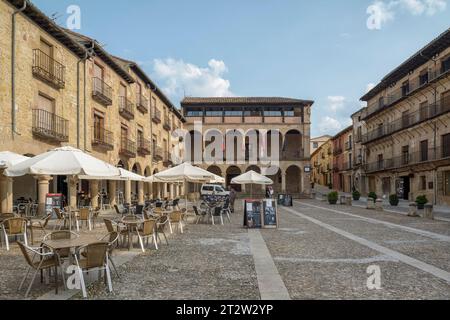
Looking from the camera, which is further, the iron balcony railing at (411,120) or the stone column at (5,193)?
the iron balcony railing at (411,120)

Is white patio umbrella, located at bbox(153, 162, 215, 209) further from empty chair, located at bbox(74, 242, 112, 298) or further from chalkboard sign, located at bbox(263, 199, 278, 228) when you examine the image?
empty chair, located at bbox(74, 242, 112, 298)

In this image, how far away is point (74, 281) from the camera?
18.8 feet

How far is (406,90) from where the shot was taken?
32375 millimetres

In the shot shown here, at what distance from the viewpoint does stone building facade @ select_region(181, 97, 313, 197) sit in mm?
43500

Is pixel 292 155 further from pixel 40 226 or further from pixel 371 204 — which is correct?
pixel 40 226

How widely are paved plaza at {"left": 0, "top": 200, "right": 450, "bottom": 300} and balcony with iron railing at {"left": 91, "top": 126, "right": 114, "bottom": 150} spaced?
35.3ft

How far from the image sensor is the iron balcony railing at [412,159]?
26062 millimetres

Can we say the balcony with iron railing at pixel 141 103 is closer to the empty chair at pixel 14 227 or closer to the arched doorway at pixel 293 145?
the empty chair at pixel 14 227

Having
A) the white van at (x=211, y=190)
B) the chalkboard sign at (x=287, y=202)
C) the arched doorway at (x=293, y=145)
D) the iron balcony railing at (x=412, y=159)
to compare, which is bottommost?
the chalkboard sign at (x=287, y=202)

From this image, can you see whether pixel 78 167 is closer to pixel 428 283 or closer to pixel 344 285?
pixel 344 285

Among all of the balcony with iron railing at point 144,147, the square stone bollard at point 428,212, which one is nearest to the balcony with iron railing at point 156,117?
the balcony with iron railing at point 144,147

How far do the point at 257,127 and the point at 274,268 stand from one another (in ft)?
123

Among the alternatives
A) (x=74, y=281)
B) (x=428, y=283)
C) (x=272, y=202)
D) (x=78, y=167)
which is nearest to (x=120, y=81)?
(x=272, y=202)

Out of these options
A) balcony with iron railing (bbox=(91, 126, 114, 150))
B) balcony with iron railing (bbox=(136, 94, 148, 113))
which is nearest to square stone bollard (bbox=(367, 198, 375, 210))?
balcony with iron railing (bbox=(91, 126, 114, 150))
